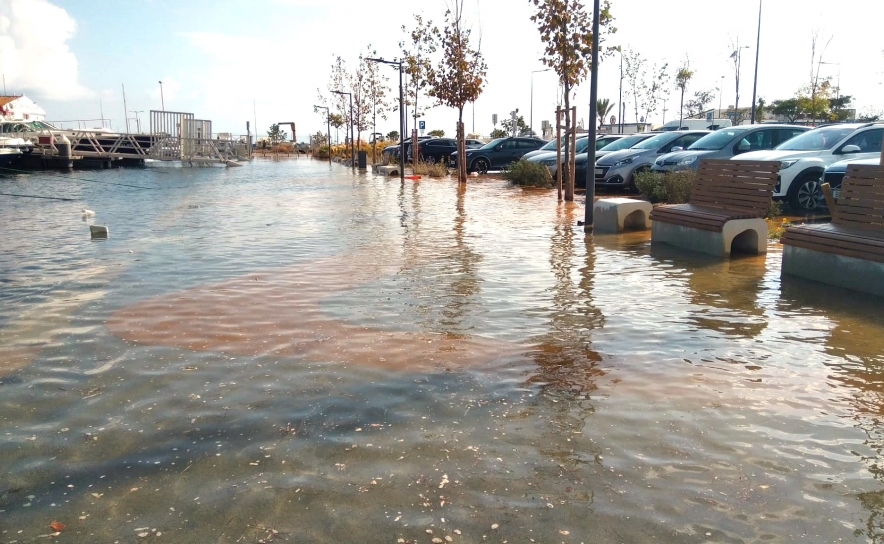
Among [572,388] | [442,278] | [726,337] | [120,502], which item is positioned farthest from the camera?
[442,278]

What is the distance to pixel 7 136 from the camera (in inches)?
1582

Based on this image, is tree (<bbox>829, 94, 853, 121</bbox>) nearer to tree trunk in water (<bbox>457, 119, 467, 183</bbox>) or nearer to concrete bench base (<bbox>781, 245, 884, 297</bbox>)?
tree trunk in water (<bbox>457, 119, 467, 183</bbox>)

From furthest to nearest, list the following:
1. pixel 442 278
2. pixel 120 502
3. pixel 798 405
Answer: pixel 442 278
pixel 798 405
pixel 120 502

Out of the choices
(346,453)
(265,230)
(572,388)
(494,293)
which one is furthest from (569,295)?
(265,230)

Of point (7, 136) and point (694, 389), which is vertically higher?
point (7, 136)

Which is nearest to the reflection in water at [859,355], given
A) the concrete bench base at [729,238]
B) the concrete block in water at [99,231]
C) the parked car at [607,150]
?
the concrete bench base at [729,238]

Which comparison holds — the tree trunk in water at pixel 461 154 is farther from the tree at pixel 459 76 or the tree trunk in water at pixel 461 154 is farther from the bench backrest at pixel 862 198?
the bench backrest at pixel 862 198

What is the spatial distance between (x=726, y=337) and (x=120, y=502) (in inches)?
174

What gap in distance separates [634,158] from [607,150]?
9.43ft

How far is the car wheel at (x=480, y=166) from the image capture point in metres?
31.8

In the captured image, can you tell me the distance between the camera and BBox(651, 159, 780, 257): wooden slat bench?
30.4ft

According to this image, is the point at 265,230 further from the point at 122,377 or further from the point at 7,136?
the point at 7,136

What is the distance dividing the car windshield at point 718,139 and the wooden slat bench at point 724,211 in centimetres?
661

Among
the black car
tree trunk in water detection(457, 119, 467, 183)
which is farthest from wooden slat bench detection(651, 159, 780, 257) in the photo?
the black car
